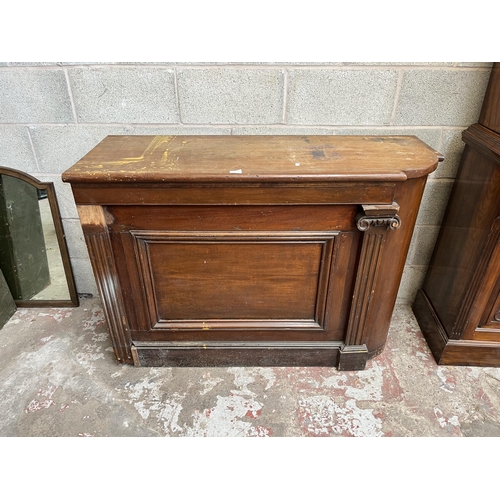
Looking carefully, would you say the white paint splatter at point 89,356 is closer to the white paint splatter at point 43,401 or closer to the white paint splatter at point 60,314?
the white paint splatter at point 43,401

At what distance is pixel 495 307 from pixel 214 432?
1.20 m

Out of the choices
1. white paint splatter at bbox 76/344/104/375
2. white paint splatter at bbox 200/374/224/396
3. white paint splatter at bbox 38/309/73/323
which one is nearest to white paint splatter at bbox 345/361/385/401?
white paint splatter at bbox 200/374/224/396

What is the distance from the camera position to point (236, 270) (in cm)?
139

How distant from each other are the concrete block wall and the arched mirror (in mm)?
204

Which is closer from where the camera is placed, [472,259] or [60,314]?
[472,259]

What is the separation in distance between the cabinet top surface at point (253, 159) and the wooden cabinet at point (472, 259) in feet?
0.74

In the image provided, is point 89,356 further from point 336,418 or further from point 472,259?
point 472,259

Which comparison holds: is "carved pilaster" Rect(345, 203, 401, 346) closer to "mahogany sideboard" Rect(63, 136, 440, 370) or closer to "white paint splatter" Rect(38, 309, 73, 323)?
"mahogany sideboard" Rect(63, 136, 440, 370)

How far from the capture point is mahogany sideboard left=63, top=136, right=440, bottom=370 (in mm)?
1191

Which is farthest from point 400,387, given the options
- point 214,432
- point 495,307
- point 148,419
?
point 148,419

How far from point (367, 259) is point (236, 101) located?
84 cm

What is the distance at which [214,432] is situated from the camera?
1341 millimetres

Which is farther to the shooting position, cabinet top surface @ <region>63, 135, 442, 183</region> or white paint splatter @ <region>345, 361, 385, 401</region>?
white paint splatter @ <region>345, 361, 385, 401</region>

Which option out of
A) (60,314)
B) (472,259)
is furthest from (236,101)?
(60,314)
